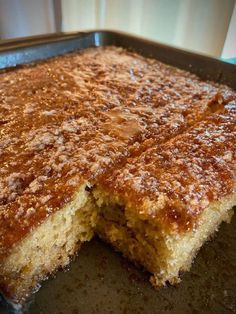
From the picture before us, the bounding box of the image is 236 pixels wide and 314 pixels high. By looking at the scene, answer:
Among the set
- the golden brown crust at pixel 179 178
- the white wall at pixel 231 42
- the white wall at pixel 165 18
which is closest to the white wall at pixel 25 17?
the white wall at pixel 165 18

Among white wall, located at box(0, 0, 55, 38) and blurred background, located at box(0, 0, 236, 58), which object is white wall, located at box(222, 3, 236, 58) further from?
white wall, located at box(0, 0, 55, 38)

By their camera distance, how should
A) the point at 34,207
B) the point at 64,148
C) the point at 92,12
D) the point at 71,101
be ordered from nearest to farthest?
the point at 34,207
the point at 64,148
the point at 71,101
the point at 92,12

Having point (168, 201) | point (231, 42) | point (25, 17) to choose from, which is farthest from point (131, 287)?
point (25, 17)

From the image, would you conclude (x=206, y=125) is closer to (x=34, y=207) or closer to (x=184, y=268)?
(x=184, y=268)

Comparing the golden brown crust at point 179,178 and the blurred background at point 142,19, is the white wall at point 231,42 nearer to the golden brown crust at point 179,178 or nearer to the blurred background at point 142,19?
the blurred background at point 142,19

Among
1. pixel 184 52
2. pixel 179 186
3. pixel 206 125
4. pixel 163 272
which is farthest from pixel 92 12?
pixel 163 272

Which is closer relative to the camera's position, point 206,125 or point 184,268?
point 184,268
